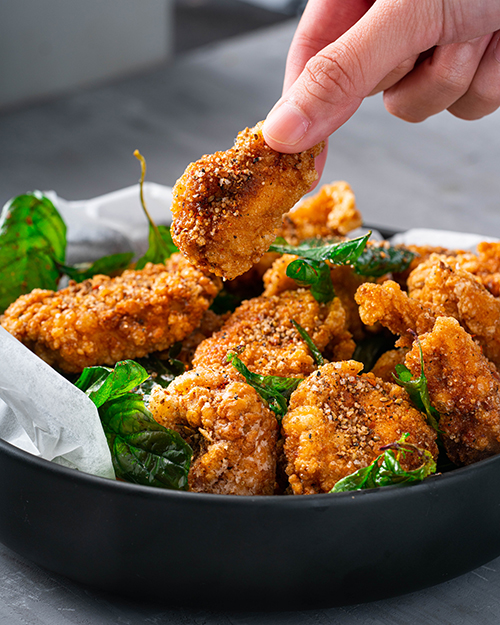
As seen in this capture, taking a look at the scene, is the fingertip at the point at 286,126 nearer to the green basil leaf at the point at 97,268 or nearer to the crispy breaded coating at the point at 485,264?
the crispy breaded coating at the point at 485,264

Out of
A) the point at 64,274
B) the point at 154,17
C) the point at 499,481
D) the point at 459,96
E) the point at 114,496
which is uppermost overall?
the point at 154,17

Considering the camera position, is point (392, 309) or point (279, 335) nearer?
point (392, 309)

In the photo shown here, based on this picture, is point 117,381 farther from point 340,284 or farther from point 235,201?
point 340,284

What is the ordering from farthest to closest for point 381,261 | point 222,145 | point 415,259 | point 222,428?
point 222,145 → point 415,259 → point 381,261 → point 222,428

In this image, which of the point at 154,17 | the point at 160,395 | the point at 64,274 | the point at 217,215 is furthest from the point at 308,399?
the point at 154,17

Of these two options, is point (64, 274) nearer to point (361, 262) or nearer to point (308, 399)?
point (361, 262)

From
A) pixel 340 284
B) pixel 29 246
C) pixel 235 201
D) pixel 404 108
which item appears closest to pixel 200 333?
pixel 340 284

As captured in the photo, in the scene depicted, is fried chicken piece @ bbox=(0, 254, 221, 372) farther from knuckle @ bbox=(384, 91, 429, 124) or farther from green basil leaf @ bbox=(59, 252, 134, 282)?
knuckle @ bbox=(384, 91, 429, 124)
